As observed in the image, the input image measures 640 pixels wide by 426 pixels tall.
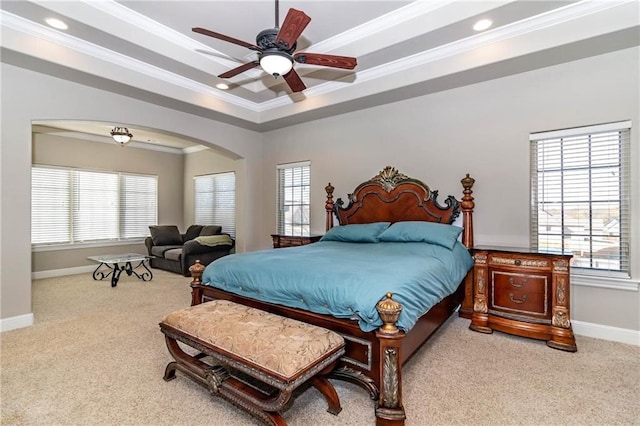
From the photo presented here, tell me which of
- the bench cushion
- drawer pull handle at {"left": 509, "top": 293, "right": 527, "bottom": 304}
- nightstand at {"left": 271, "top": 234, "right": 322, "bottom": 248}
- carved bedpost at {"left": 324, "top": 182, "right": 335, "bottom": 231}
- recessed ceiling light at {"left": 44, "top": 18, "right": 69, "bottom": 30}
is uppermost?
recessed ceiling light at {"left": 44, "top": 18, "right": 69, "bottom": 30}

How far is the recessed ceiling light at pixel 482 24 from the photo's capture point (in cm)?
297

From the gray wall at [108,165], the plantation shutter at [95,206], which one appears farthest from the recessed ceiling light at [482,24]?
the plantation shutter at [95,206]

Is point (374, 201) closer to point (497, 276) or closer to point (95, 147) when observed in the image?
point (497, 276)

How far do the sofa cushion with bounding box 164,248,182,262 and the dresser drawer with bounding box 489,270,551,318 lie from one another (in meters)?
5.47

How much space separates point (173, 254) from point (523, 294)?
593 cm

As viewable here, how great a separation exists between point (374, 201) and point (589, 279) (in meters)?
2.52

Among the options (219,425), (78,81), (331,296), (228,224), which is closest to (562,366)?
(331,296)

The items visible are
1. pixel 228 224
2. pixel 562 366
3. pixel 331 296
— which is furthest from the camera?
pixel 228 224

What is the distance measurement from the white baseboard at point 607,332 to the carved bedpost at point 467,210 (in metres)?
1.28

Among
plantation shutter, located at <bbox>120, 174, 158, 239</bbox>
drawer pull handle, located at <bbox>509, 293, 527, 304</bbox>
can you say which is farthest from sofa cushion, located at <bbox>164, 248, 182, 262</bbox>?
drawer pull handle, located at <bbox>509, 293, 527, 304</bbox>

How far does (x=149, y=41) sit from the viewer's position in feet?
11.4

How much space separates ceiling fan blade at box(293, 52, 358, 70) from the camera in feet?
8.77

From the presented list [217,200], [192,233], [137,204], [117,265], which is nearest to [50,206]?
[137,204]

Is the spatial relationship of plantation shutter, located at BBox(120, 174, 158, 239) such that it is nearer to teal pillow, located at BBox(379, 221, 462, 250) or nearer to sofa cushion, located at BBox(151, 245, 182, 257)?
sofa cushion, located at BBox(151, 245, 182, 257)
